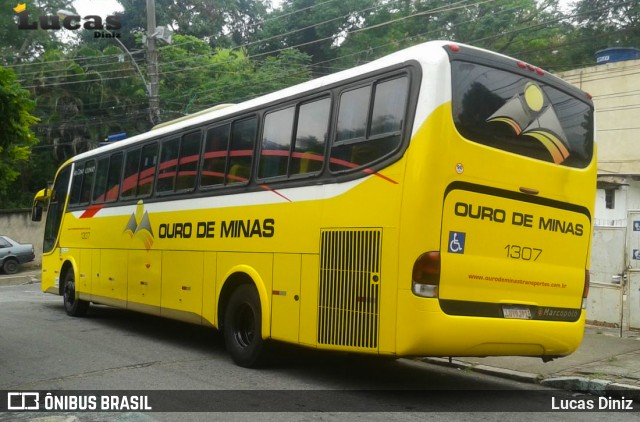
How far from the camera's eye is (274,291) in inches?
313

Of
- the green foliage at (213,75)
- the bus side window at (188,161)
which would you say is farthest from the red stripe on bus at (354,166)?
the green foliage at (213,75)

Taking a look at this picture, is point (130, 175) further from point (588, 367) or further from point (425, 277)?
point (588, 367)

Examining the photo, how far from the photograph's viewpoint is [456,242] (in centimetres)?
645

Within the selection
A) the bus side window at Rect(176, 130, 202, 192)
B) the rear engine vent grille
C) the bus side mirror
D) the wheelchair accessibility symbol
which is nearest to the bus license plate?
the wheelchair accessibility symbol

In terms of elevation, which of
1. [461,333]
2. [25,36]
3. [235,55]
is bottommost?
[461,333]

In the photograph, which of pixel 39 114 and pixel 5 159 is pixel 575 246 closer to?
pixel 5 159

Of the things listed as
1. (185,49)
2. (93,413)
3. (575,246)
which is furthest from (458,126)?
(185,49)

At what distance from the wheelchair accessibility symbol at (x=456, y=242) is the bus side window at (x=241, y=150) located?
3.20 m

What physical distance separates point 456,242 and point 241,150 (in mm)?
3633

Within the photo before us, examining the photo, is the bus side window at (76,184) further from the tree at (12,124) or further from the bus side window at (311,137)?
the bus side window at (311,137)

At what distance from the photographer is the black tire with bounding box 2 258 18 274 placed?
2631 centimetres

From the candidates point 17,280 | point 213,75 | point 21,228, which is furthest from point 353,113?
point 213,75

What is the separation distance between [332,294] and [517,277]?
185 cm

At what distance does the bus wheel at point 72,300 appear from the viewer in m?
13.7
